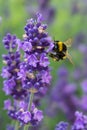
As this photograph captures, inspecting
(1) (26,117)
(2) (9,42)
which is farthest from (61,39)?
(1) (26,117)

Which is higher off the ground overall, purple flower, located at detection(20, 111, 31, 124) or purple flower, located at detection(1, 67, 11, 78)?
purple flower, located at detection(1, 67, 11, 78)

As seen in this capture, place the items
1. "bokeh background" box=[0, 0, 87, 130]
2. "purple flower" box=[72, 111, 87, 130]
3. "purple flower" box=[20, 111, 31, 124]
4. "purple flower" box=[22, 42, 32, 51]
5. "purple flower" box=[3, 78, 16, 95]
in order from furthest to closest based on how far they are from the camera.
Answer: "bokeh background" box=[0, 0, 87, 130] < "purple flower" box=[3, 78, 16, 95] < "purple flower" box=[72, 111, 87, 130] < "purple flower" box=[20, 111, 31, 124] < "purple flower" box=[22, 42, 32, 51]

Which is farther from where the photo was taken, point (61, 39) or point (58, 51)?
point (61, 39)

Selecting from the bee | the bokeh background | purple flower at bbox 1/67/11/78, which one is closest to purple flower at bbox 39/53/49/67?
the bee

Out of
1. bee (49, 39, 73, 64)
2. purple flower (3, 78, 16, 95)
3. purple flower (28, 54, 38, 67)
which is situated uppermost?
bee (49, 39, 73, 64)

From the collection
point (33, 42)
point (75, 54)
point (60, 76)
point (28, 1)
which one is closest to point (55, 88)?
point (60, 76)

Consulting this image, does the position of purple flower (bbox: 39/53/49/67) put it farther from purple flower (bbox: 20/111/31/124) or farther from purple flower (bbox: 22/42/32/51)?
purple flower (bbox: 20/111/31/124)

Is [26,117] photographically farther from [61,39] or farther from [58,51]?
[61,39]

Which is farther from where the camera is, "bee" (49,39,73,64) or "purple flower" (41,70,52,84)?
"bee" (49,39,73,64)

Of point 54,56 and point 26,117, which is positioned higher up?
point 54,56
